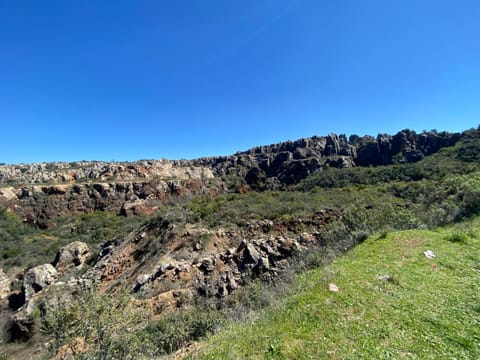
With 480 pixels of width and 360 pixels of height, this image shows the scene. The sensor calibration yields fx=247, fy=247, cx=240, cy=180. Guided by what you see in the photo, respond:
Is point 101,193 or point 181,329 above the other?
point 101,193

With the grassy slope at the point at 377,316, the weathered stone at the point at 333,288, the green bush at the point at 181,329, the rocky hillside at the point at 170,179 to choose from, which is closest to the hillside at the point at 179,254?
the green bush at the point at 181,329

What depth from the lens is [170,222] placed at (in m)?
18.5

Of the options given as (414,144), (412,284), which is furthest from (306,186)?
(412,284)

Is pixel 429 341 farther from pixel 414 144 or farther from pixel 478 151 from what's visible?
pixel 414 144

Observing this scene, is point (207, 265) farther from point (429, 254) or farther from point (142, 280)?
point (429, 254)

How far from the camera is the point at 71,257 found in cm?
2123

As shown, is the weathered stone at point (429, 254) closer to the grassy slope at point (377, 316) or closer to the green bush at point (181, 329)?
the grassy slope at point (377, 316)

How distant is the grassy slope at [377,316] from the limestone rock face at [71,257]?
20657 mm

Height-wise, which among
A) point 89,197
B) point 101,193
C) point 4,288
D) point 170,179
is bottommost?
point 4,288

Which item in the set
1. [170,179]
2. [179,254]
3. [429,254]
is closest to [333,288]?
[429,254]

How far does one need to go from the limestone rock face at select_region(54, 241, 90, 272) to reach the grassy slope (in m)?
20.7

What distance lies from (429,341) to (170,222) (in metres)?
16.9

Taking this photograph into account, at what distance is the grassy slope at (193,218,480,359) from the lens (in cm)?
376

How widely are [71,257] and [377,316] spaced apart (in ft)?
79.5
